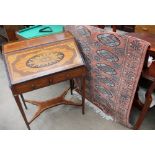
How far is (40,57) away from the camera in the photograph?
1.62 metres

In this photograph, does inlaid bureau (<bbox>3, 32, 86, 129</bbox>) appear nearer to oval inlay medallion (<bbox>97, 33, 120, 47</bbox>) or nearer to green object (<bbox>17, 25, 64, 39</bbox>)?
oval inlay medallion (<bbox>97, 33, 120, 47</bbox>)

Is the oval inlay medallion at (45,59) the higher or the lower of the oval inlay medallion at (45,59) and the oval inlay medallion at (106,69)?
the higher

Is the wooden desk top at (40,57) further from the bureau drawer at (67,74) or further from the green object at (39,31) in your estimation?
the green object at (39,31)

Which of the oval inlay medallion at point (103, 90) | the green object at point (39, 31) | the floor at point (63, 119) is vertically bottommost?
the floor at point (63, 119)

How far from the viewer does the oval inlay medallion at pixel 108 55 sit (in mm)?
1537

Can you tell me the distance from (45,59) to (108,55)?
1.71 feet

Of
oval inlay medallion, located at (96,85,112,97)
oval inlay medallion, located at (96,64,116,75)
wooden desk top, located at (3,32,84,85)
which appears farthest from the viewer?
oval inlay medallion, located at (96,85,112,97)

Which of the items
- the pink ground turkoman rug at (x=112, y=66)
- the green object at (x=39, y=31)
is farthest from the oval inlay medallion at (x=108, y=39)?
the green object at (x=39, y=31)

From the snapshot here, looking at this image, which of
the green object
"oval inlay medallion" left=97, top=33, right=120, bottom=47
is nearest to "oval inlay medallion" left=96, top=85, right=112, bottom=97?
"oval inlay medallion" left=97, top=33, right=120, bottom=47

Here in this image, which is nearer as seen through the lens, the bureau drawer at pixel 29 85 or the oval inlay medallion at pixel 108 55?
the bureau drawer at pixel 29 85

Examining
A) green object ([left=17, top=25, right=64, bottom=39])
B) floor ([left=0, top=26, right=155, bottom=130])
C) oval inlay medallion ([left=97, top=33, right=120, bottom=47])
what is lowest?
floor ([left=0, top=26, right=155, bottom=130])

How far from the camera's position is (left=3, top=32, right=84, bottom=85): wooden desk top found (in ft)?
4.89

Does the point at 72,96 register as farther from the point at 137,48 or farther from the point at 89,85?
the point at 137,48

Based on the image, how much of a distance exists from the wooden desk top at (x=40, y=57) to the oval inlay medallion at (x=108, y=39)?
0.24m
